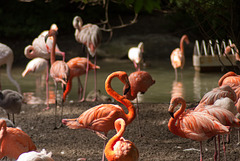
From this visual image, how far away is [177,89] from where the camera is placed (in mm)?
7855

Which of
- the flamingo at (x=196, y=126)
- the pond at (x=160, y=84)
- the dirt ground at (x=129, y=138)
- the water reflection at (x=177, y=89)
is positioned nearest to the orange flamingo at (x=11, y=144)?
the dirt ground at (x=129, y=138)

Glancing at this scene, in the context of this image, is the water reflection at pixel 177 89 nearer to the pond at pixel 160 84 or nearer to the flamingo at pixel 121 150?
the pond at pixel 160 84

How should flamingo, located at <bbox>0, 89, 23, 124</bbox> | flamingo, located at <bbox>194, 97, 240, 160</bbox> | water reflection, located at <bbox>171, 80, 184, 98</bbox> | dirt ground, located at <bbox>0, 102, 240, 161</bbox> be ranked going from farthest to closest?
water reflection, located at <bbox>171, 80, 184, 98</bbox>
flamingo, located at <bbox>0, 89, 23, 124</bbox>
dirt ground, located at <bbox>0, 102, 240, 161</bbox>
flamingo, located at <bbox>194, 97, 240, 160</bbox>

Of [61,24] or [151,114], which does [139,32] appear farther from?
[151,114]

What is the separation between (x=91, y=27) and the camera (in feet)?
22.3

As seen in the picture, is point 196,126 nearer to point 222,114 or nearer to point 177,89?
point 222,114

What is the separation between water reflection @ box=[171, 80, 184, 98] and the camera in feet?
24.0

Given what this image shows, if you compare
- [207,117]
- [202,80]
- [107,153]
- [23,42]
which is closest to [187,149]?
[207,117]

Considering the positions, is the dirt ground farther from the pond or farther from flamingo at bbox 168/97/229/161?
the pond

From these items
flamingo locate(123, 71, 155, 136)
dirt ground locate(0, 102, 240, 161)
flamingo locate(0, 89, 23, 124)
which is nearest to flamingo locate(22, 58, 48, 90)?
dirt ground locate(0, 102, 240, 161)

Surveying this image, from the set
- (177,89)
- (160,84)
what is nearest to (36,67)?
(160,84)

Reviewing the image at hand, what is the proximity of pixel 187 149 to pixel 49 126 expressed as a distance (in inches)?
82.4

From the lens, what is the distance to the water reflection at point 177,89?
7316 millimetres

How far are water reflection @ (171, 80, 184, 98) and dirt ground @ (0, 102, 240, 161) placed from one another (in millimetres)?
1371
